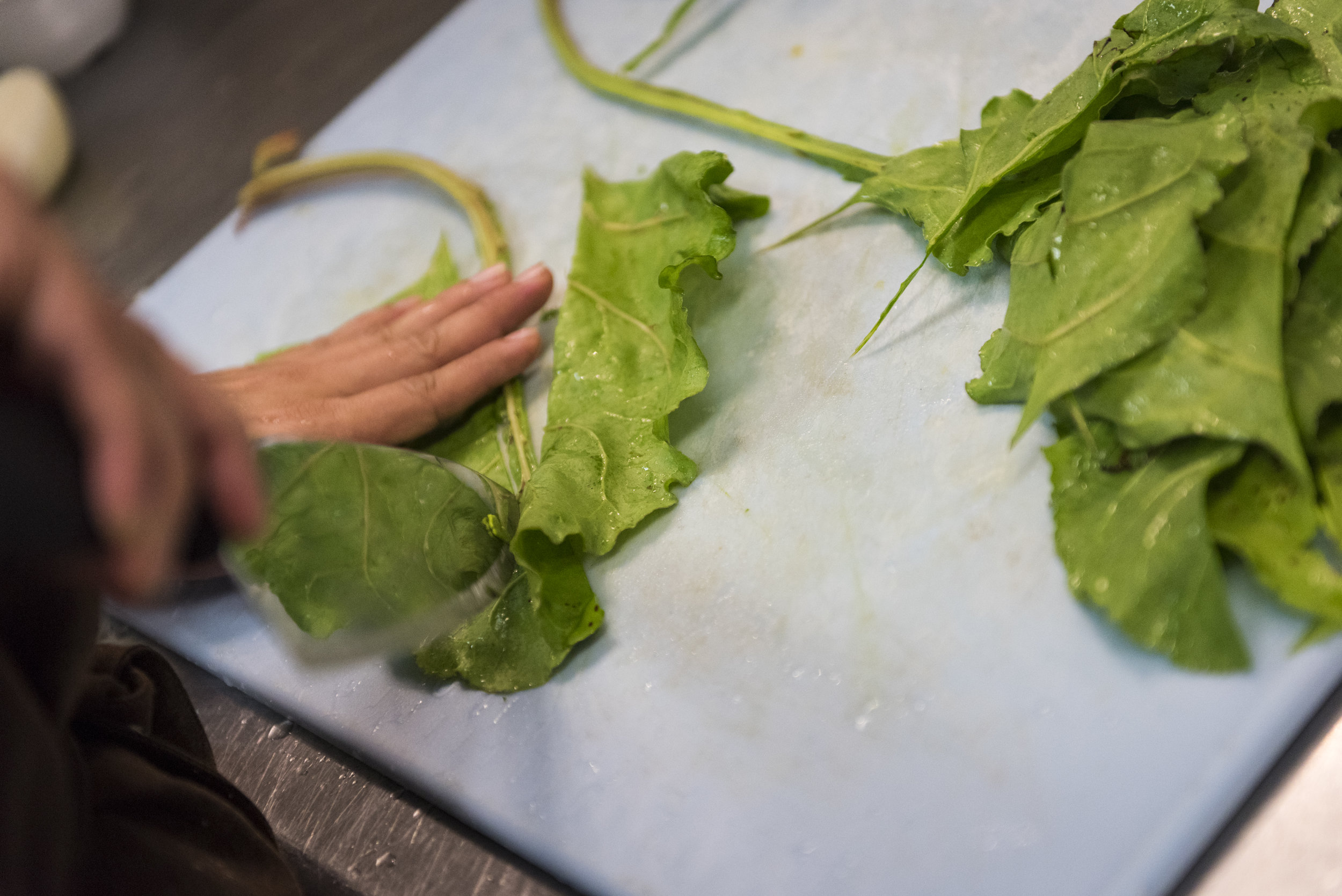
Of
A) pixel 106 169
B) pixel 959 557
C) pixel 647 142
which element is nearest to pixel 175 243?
pixel 106 169

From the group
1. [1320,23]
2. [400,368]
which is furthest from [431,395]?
[1320,23]

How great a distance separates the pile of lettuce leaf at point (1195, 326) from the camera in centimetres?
57

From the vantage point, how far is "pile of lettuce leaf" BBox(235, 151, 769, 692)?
2.23ft

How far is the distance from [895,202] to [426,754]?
63cm

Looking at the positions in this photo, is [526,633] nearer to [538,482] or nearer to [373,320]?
[538,482]

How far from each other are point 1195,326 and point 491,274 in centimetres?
66

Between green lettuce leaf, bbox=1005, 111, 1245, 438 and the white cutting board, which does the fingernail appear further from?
green lettuce leaf, bbox=1005, 111, 1245, 438

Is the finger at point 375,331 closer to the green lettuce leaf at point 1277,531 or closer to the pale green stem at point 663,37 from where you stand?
the pale green stem at point 663,37

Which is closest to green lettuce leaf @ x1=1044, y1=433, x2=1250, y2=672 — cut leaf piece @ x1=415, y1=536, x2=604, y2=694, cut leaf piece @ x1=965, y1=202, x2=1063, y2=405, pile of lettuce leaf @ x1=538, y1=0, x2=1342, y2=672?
pile of lettuce leaf @ x1=538, y1=0, x2=1342, y2=672

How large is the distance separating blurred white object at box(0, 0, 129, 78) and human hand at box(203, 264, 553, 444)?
921 millimetres

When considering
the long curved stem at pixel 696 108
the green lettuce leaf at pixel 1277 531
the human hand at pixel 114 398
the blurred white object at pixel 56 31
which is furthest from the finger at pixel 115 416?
the blurred white object at pixel 56 31

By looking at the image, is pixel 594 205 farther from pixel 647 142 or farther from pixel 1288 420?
pixel 1288 420

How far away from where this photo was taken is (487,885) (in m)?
0.72

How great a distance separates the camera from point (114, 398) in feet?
1.07
